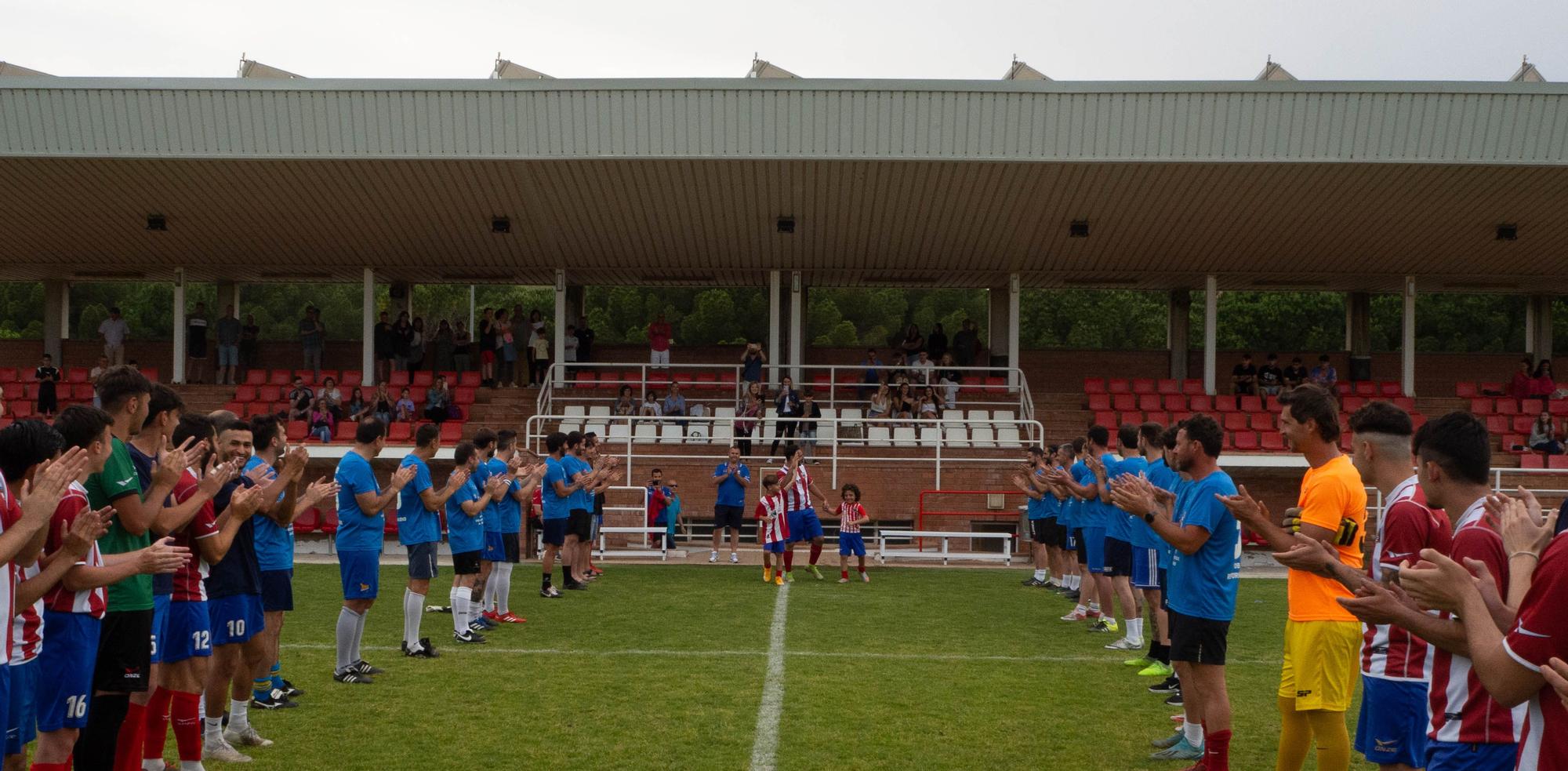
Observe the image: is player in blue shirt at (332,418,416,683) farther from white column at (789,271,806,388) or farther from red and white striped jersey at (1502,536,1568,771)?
white column at (789,271,806,388)

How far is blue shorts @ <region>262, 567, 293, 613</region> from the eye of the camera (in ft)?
26.2

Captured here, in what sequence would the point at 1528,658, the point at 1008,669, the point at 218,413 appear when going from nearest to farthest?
1. the point at 1528,658
2. the point at 218,413
3. the point at 1008,669

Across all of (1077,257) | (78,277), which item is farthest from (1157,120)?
(78,277)

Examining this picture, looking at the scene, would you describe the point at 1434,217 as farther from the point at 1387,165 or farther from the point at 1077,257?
the point at 1077,257

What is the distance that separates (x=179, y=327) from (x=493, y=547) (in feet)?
63.3

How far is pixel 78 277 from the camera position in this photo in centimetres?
3081

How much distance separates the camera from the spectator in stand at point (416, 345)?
91.4 ft

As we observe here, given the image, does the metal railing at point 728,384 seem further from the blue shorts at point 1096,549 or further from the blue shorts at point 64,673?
the blue shorts at point 64,673

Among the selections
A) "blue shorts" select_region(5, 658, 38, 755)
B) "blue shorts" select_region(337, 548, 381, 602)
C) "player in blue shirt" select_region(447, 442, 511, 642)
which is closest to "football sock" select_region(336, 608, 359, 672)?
"blue shorts" select_region(337, 548, 381, 602)

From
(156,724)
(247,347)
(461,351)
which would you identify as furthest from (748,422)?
(156,724)

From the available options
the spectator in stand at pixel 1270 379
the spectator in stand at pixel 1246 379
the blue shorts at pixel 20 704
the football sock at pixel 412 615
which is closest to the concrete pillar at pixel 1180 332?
the spectator in stand at pixel 1246 379

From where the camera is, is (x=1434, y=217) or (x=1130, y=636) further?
(x=1434, y=217)

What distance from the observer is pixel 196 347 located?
29250 millimetres

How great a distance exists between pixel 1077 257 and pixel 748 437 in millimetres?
8682
